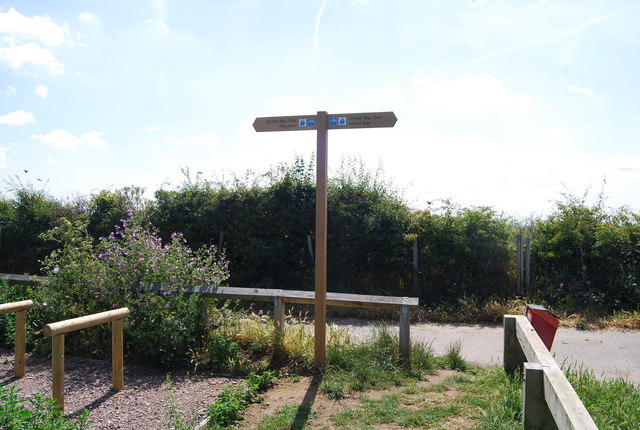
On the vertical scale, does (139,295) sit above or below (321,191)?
below

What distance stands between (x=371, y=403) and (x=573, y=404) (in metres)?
2.05

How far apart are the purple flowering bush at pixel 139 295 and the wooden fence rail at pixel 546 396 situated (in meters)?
3.61

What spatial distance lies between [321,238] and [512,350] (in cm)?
229

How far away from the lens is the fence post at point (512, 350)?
4926 mm

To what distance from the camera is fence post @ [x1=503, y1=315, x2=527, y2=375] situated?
4926 mm

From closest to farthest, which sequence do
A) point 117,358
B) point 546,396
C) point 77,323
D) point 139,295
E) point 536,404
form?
point 546,396
point 536,404
point 77,323
point 117,358
point 139,295

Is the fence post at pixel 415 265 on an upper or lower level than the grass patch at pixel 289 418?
upper

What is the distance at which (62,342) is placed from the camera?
4203 millimetres

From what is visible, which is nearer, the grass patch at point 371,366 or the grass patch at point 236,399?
the grass patch at point 236,399

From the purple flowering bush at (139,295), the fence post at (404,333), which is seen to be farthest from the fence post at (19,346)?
the fence post at (404,333)

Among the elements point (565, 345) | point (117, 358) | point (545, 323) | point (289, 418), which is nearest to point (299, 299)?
point (289, 418)

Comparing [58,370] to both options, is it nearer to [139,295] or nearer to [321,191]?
[139,295]

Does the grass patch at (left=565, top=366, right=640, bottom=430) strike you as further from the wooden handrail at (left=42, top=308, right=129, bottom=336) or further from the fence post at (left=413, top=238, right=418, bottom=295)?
the fence post at (left=413, top=238, right=418, bottom=295)

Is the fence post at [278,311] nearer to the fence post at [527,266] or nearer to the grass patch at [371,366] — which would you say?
the grass patch at [371,366]
